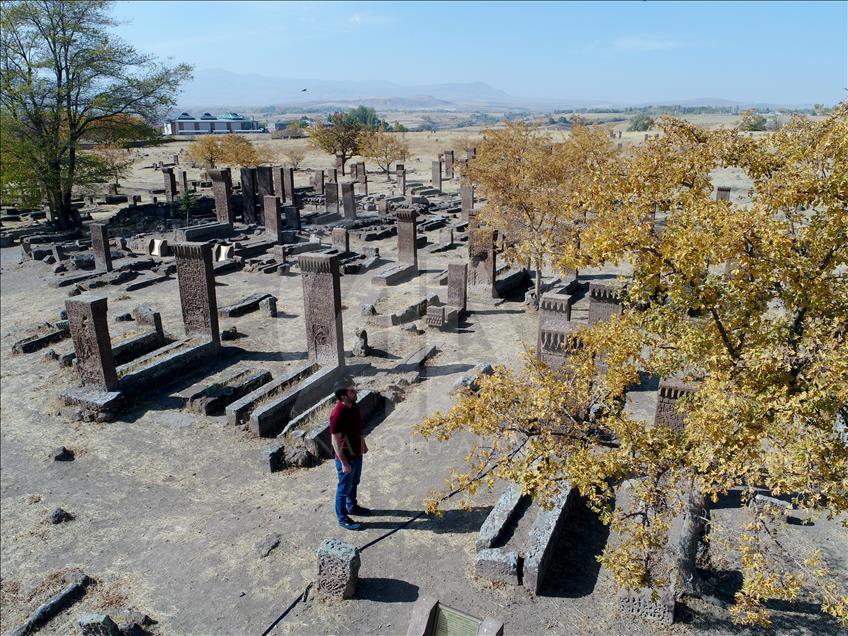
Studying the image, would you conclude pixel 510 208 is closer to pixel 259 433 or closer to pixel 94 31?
pixel 259 433

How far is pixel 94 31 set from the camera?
30828 mm

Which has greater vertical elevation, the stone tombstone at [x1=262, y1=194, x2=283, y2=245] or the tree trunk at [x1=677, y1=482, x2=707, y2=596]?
the stone tombstone at [x1=262, y1=194, x2=283, y2=245]

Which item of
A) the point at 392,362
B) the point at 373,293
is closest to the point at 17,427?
the point at 392,362

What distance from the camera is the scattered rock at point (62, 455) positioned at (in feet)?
33.2

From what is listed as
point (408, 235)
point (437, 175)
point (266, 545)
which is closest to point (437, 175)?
point (437, 175)

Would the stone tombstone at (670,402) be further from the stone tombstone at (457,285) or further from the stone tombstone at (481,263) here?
the stone tombstone at (481,263)

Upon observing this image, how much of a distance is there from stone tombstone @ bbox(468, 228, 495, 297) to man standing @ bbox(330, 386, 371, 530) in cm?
1121

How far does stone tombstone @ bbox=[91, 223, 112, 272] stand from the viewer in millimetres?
22281

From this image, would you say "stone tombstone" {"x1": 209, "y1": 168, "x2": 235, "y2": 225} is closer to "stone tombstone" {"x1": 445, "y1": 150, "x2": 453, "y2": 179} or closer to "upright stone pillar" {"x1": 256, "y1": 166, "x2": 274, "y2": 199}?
"upright stone pillar" {"x1": 256, "y1": 166, "x2": 274, "y2": 199}

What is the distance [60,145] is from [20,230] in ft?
16.1

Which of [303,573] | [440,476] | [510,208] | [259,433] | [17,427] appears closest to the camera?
[303,573]

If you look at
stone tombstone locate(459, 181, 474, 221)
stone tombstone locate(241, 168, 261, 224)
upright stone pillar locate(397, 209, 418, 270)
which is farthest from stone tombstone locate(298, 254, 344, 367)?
stone tombstone locate(241, 168, 261, 224)

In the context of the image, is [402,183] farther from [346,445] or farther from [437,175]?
[346,445]

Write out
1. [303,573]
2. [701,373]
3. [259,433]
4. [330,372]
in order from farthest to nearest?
1. [330,372]
2. [259,433]
3. [303,573]
4. [701,373]
